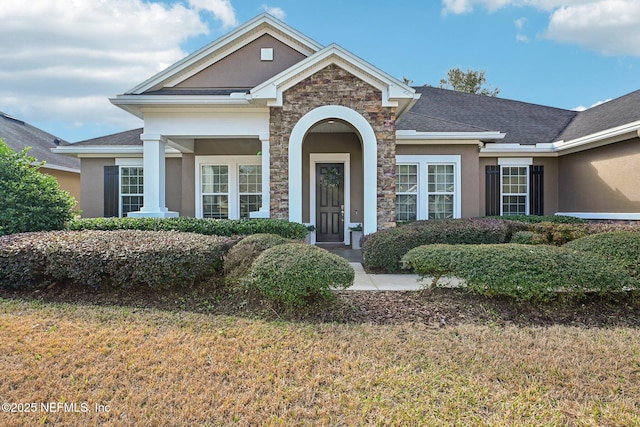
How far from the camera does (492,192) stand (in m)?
12.5

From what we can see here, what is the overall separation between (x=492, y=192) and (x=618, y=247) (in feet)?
23.0

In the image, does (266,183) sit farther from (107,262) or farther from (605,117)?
(605,117)

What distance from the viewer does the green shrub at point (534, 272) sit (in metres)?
4.94

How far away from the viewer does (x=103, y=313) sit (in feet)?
15.8

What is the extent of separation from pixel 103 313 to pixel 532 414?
4869mm

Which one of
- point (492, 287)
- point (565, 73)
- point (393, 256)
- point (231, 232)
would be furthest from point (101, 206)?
point (565, 73)

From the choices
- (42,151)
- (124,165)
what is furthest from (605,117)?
(42,151)

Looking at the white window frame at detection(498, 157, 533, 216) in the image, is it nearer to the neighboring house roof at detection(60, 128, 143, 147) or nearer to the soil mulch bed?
the soil mulch bed

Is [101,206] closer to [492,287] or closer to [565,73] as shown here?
[492,287]

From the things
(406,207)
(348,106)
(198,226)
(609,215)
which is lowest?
(198,226)

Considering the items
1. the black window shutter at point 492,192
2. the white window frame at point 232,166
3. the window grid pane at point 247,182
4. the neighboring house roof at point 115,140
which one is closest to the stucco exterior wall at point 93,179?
the neighboring house roof at point 115,140

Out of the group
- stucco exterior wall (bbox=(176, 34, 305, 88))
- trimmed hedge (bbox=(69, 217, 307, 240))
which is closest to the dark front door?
stucco exterior wall (bbox=(176, 34, 305, 88))

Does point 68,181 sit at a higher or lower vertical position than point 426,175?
higher

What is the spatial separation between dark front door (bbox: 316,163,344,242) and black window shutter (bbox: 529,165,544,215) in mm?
6538
